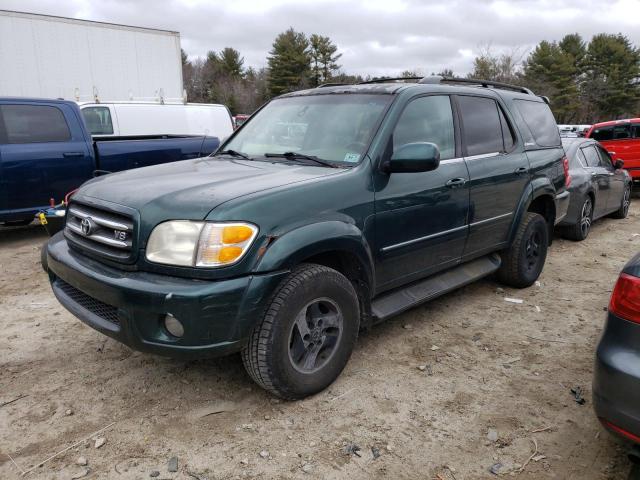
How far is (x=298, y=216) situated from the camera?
2.75 metres

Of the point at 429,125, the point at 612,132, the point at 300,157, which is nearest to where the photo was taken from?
the point at 300,157

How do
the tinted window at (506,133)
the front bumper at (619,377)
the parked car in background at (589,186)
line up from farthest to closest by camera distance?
the parked car in background at (589,186), the tinted window at (506,133), the front bumper at (619,377)

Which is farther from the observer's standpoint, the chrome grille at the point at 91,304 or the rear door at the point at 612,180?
the rear door at the point at 612,180

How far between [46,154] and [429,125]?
5094 millimetres

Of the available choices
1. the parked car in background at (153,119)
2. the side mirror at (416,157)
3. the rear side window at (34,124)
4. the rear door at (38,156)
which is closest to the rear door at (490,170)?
the side mirror at (416,157)

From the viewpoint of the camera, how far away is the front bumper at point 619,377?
2.08 metres

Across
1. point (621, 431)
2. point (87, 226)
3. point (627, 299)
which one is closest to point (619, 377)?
point (621, 431)

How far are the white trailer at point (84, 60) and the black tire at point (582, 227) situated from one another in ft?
32.9

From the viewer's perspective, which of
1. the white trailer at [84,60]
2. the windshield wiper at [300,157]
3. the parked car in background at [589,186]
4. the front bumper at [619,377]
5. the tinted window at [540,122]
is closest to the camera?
the front bumper at [619,377]

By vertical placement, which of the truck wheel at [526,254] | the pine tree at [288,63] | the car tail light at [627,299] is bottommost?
the truck wheel at [526,254]

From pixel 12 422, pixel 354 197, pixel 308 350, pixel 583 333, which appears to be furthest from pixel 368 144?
pixel 12 422

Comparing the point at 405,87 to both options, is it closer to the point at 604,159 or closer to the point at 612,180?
the point at 612,180

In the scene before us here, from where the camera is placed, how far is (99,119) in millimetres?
9656

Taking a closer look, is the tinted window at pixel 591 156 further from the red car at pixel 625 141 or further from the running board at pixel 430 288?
the running board at pixel 430 288
